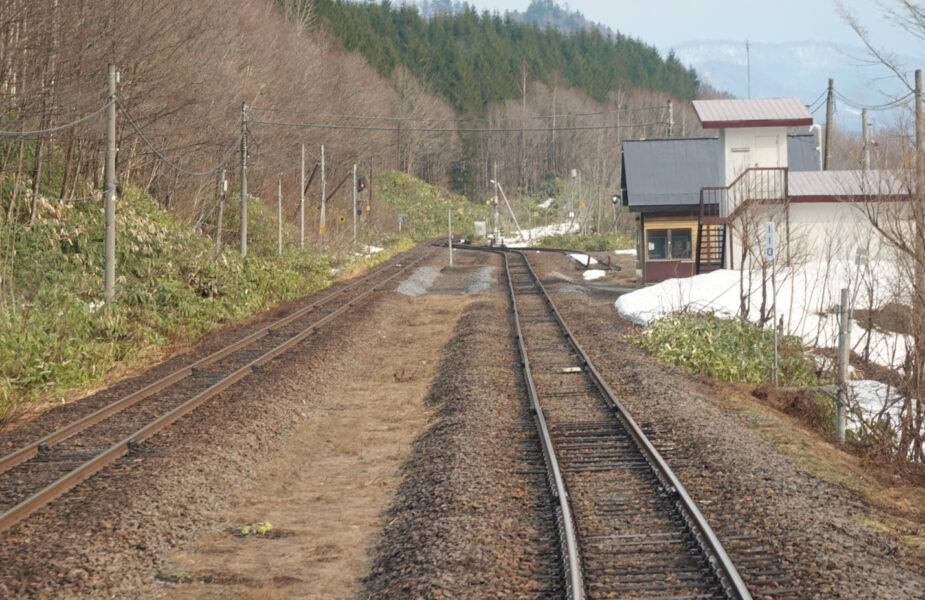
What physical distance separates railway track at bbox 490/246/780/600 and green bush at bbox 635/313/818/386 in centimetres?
326

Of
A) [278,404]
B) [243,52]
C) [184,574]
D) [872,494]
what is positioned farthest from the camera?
[243,52]

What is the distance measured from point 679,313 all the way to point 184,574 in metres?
16.1

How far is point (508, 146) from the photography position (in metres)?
128

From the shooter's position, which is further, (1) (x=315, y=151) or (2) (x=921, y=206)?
(1) (x=315, y=151)

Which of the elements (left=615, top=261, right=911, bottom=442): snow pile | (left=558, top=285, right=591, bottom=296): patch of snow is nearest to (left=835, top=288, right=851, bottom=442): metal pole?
(left=615, top=261, right=911, bottom=442): snow pile

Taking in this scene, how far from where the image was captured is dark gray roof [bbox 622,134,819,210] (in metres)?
37.7

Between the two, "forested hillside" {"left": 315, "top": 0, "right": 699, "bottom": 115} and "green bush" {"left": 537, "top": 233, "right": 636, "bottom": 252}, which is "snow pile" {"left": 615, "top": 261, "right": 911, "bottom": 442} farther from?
"forested hillside" {"left": 315, "top": 0, "right": 699, "bottom": 115}

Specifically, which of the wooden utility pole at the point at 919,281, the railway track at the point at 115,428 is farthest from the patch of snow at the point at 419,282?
the wooden utility pole at the point at 919,281

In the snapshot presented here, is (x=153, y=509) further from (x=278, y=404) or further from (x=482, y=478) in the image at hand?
(x=278, y=404)

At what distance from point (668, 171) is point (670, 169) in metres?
0.17

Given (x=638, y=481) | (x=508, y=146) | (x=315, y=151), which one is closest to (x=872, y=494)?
(x=638, y=481)

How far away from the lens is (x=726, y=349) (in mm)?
17266

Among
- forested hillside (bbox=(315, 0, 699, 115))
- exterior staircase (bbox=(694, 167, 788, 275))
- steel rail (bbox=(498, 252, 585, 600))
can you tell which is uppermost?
forested hillside (bbox=(315, 0, 699, 115))

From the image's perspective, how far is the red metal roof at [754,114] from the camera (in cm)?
3134
